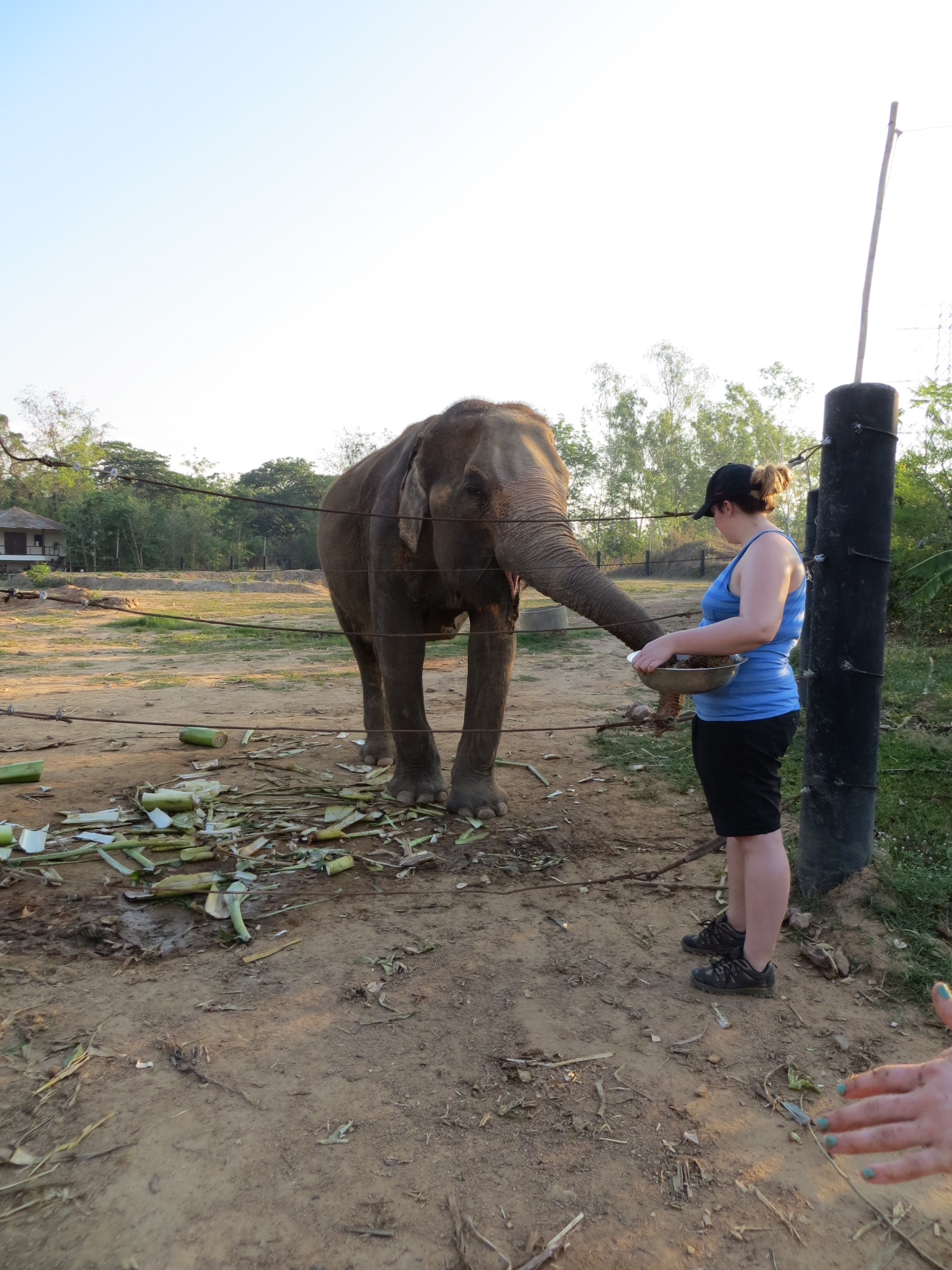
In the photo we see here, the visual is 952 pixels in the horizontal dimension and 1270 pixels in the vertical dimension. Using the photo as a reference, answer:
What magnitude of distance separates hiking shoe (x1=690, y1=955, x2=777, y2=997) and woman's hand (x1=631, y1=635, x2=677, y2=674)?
1.24m

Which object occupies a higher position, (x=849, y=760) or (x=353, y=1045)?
(x=849, y=760)

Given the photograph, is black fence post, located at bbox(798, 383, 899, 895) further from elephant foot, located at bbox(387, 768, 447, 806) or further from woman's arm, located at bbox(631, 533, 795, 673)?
elephant foot, located at bbox(387, 768, 447, 806)

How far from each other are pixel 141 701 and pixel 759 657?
743 centimetres

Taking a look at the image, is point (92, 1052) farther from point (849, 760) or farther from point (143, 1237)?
point (849, 760)

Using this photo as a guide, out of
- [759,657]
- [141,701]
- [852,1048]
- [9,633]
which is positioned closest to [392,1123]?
[852,1048]

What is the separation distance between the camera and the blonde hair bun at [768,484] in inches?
112

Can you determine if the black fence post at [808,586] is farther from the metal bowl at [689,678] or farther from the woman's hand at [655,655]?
the woman's hand at [655,655]

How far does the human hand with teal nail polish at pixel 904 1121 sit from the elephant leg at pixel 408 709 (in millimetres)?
4060

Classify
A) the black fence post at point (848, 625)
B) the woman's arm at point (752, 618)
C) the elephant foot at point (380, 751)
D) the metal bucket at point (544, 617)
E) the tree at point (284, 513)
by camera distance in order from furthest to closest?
1. the tree at point (284, 513)
2. the metal bucket at point (544, 617)
3. the elephant foot at point (380, 751)
4. the black fence post at point (848, 625)
5. the woman's arm at point (752, 618)

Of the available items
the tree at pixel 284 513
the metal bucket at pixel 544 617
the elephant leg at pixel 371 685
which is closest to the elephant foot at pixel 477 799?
the elephant leg at pixel 371 685

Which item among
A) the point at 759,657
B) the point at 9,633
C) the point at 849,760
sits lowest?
the point at 9,633

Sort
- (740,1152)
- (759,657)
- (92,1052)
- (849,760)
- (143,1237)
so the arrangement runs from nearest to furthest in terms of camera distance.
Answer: (143,1237)
(740,1152)
(92,1052)
(759,657)
(849,760)

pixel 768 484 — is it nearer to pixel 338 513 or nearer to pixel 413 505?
pixel 413 505

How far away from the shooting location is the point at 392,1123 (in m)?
2.41
